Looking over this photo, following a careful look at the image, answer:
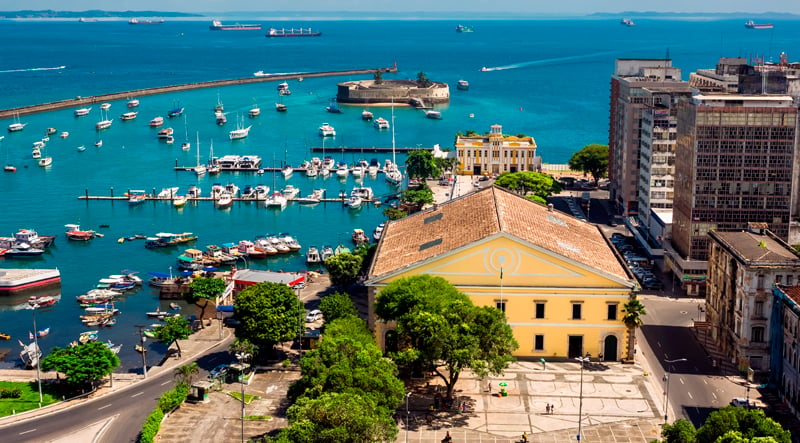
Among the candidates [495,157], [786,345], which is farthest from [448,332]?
[495,157]

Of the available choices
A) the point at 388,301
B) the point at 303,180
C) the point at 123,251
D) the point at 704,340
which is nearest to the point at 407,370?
the point at 388,301

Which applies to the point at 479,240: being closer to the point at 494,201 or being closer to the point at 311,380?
the point at 494,201

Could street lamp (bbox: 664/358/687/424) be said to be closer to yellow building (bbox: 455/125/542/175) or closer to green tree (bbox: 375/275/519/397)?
green tree (bbox: 375/275/519/397)

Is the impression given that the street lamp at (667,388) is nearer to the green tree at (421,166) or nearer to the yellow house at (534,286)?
the yellow house at (534,286)

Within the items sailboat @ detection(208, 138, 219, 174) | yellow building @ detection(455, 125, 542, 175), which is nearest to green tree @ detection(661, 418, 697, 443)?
yellow building @ detection(455, 125, 542, 175)

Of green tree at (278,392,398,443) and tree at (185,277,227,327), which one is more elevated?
green tree at (278,392,398,443)

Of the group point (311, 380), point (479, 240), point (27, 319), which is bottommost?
point (27, 319)
